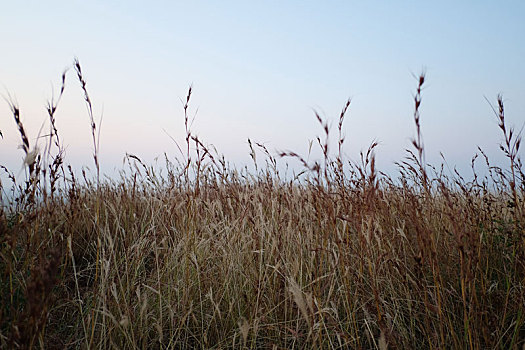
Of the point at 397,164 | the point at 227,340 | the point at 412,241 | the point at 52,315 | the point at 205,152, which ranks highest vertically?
the point at 397,164

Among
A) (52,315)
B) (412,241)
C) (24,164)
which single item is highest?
(24,164)

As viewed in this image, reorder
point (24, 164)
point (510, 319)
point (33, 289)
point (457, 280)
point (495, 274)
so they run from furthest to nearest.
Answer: point (495, 274)
point (457, 280)
point (510, 319)
point (24, 164)
point (33, 289)

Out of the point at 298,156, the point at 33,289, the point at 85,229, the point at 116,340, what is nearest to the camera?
the point at 33,289

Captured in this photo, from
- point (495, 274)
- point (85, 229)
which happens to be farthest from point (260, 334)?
point (85, 229)

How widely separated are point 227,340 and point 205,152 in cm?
103

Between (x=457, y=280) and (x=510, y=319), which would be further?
(x=457, y=280)

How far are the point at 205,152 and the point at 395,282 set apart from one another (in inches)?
55.4

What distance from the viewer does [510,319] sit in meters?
2.08

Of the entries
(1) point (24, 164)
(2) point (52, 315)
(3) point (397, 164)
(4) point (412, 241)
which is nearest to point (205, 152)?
(1) point (24, 164)

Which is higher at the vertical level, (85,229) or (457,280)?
(85,229)

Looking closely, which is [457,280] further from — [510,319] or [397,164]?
[397,164]

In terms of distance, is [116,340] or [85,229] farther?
[85,229]

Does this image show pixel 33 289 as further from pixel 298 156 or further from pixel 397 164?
pixel 397 164

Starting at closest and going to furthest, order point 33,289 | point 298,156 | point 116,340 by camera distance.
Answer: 1. point 33,289
2. point 298,156
3. point 116,340
